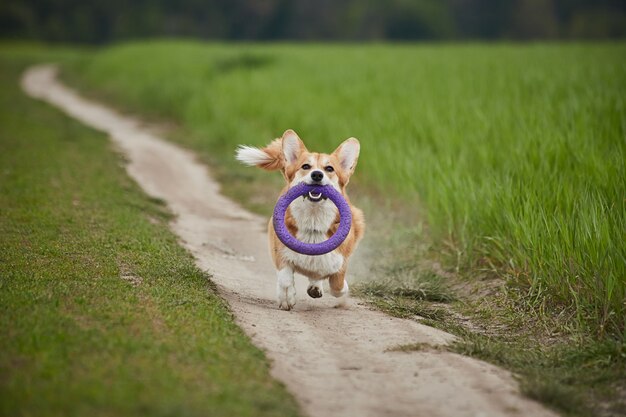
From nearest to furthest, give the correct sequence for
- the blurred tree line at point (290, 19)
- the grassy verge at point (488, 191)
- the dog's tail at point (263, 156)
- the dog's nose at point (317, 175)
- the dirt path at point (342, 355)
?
the dirt path at point (342, 355), the grassy verge at point (488, 191), the dog's nose at point (317, 175), the dog's tail at point (263, 156), the blurred tree line at point (290, 19)

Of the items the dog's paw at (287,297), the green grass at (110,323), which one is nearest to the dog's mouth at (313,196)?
the dog's paw at (287,297)

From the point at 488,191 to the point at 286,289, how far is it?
7.90 feet

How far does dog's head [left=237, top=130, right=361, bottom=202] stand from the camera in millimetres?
5543

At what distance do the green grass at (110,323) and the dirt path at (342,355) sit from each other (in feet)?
0.68

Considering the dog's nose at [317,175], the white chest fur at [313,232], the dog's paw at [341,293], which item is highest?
the dog's nose at [317,175]

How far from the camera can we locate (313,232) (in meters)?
5.62

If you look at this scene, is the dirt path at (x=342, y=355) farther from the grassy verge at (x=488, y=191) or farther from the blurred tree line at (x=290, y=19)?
the blurred tree line at (x=290, y=19)

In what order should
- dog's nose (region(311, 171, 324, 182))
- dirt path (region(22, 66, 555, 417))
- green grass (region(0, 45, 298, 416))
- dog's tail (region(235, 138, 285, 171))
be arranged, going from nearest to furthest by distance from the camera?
green grass (region(0, 45, 298, 416))
dirt path (region(22, 66, 555, 417))
dog's nose (region(311, 171, 324, 182))
dog's tail (region(235, 138, 285, 171))

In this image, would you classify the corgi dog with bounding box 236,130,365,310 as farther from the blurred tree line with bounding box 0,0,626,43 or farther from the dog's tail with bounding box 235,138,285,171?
the blurred tree line with bounding box 0,0,626,43

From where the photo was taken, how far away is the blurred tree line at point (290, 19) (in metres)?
54.1

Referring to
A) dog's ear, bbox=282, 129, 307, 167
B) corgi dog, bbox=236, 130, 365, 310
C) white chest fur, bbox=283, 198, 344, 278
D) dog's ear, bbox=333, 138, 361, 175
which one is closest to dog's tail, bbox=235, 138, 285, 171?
dog's ear, bbox=282, 129, 307, 167

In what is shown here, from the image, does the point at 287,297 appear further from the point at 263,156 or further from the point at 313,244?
the point at 263,156

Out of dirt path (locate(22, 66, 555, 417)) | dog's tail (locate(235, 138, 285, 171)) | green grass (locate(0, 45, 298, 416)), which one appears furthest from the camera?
dog's tail (locate(235, 138, 285, 171))

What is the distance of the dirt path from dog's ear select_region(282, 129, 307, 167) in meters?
1.10
